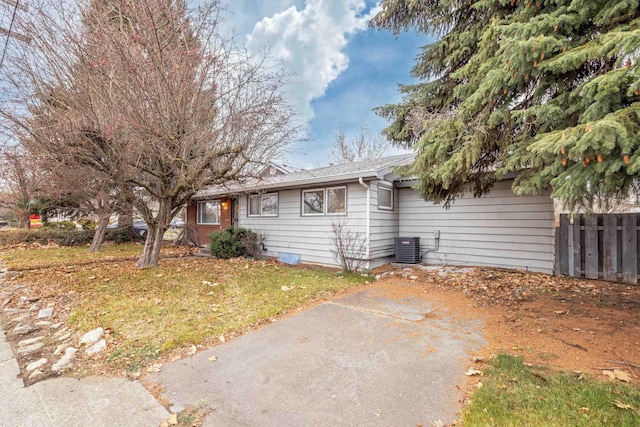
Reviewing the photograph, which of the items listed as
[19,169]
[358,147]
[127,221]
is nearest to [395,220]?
[19,169]

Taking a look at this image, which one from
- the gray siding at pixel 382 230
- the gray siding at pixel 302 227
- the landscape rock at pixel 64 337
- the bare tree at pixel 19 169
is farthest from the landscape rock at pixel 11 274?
the gray siding at pixel 382 230

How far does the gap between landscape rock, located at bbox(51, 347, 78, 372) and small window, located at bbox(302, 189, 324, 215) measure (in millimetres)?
6317

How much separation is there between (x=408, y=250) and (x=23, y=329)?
25.7 feet

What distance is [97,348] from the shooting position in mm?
3311

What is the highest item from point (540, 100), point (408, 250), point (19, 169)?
point (540, 100)

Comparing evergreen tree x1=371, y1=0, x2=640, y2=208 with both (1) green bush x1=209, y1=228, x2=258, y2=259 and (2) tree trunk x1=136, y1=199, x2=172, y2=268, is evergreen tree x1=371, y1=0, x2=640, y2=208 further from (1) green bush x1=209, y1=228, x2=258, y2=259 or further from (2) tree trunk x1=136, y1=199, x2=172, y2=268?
(1) green bush x1=209, y1=228, x2=258, y2=259

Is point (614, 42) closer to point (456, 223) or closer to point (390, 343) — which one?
point (390, 343)

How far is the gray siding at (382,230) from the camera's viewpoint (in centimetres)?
780

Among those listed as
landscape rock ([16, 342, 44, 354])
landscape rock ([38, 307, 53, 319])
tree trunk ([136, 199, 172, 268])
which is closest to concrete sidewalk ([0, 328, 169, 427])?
landscape rock ([16, 342, 44, 354])

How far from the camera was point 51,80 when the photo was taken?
552 cm

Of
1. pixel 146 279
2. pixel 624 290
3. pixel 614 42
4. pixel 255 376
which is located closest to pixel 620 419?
pixel 255 376

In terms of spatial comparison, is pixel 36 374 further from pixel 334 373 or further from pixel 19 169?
pixel 19 169

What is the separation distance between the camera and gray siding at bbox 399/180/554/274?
6.80 m

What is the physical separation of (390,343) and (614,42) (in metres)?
3.82
